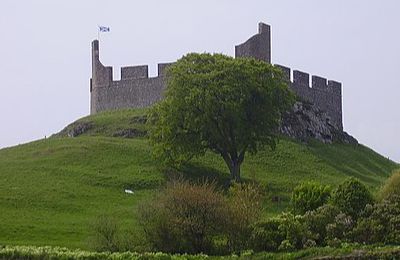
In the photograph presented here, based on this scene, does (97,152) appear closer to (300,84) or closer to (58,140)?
(58,140)

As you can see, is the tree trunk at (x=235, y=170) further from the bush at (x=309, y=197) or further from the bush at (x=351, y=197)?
the bush at (x=351, y=197)

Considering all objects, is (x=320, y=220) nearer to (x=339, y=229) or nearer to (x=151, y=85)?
(x=339, y=229)

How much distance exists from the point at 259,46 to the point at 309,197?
153 feet

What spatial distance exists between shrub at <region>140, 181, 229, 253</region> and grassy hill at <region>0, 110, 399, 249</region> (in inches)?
174

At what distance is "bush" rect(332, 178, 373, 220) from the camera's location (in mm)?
44353

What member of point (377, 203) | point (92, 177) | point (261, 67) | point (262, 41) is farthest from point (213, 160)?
point (377, 203)

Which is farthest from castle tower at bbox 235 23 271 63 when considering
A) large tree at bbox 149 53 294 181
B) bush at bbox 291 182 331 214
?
bush at bbox 291 182 331 214

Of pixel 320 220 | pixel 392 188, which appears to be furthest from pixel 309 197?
pixel 320 220

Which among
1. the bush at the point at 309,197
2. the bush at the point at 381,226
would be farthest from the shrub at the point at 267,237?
the bush at the point at 309,197

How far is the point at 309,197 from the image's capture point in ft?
156

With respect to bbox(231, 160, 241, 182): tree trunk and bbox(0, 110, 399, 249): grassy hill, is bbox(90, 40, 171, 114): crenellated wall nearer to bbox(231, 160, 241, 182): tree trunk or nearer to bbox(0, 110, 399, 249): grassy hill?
bbox(0, 110, 399, 249): grassy hill

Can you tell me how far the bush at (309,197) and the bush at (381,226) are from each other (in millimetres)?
4970

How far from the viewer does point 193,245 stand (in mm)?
40594

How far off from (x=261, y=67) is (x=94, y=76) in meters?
31.5
